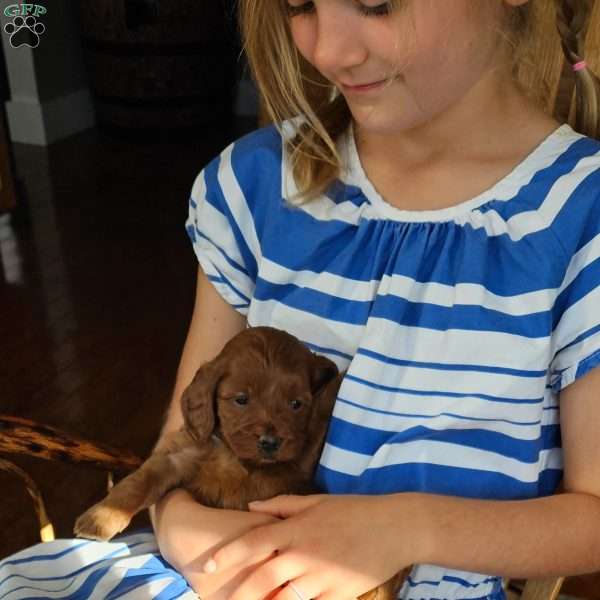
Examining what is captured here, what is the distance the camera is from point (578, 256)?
795 millimetres

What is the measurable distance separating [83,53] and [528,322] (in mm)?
3756

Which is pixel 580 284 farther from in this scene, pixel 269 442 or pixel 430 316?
pixel 269 442

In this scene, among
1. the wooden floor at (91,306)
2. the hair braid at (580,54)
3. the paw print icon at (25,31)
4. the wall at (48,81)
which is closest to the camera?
the hair braid at (580,54)

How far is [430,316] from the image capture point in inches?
32.9

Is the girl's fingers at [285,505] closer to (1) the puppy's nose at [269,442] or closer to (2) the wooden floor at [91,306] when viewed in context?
(1) the puppy's nose at [269,442]

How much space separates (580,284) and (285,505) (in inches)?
14.0

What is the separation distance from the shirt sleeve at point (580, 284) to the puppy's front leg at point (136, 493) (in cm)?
41

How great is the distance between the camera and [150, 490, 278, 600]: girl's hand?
81cm

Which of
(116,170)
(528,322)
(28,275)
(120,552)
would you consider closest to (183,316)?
(28,275)

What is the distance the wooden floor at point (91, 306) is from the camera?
2021 millimetres

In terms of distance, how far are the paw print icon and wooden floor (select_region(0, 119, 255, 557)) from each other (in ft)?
1.73

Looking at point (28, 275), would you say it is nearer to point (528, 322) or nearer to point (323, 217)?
point (323, 217)

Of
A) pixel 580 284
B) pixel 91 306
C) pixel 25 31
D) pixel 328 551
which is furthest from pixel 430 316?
pixel 25 31

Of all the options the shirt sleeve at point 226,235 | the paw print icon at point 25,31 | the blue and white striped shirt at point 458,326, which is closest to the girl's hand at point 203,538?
the blue and white striped shirt at point 458,326
